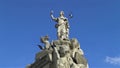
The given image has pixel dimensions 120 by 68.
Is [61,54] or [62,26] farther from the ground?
[62,26]

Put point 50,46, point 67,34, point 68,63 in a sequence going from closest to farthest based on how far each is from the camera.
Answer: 1. point 68,63
2. point 50,46
3. point 67,34

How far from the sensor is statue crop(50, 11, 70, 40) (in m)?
22.5

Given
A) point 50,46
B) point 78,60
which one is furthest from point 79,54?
point 50,46

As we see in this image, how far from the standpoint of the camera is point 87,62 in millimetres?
21500

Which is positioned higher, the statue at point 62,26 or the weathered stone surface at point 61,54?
the statue at point 62,26

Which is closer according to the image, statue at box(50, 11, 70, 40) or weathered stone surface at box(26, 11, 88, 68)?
weathered stone surface at box(26, 11, 88, 68)

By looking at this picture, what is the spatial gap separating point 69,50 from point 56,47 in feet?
2.89

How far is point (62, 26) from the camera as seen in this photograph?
2300cm

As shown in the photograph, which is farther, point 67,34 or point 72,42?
point 67,34

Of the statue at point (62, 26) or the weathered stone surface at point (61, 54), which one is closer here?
the weathered stone surface at point (61, 54)

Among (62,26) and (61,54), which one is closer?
(61,54)

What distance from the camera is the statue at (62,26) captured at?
22.5 metres

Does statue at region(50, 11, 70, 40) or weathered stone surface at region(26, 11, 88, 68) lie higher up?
statue at region(50, 11, 70, 40)

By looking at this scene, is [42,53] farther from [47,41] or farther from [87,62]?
[87,62]
